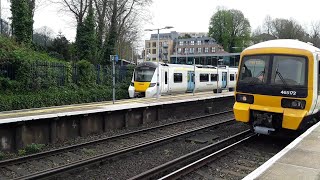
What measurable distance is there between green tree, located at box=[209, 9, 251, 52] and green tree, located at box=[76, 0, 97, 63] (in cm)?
5756

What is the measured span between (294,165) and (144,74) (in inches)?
727

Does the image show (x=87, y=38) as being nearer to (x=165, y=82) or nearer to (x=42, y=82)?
(x=165, y=82)

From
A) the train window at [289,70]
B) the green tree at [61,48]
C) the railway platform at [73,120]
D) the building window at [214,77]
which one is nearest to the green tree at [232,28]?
the building window at [214,77]

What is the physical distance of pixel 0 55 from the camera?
64.4ft

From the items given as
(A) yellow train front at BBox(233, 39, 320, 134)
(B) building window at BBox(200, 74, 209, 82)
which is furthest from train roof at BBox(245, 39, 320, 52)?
(B) building window at BBox(200, 74, 209, 82)

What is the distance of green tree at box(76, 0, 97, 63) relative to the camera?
3097 cm

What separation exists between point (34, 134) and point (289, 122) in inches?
320

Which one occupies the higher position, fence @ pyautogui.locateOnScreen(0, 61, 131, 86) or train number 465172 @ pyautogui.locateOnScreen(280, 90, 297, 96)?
fence @ pyautogui.locateOnScreen(0, 61, 131, 86)

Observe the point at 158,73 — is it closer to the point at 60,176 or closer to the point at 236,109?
the point at 236,109

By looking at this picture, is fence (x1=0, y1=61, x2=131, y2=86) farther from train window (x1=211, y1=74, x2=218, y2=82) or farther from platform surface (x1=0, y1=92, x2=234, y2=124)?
train window (x1=211, y1=74, x2=218, y2=82)

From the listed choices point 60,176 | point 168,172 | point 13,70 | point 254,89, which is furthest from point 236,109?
point 13,70

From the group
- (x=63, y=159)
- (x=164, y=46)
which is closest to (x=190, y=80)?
(x=63, y=159)

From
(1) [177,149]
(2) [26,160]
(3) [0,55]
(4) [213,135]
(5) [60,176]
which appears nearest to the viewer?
(5) [60,176]

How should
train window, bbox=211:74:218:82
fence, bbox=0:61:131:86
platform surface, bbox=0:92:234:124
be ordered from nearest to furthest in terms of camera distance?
platform surface, bbox=0:92:234:124
fence, bbox=0:61:131:86
train window, bbox=211:74:218:82
